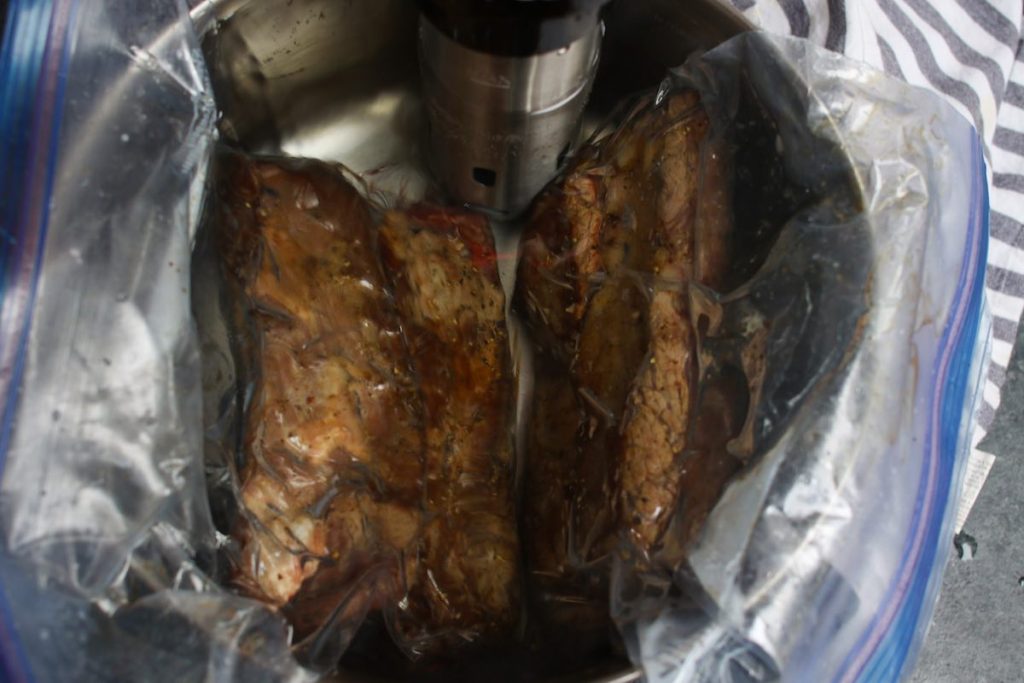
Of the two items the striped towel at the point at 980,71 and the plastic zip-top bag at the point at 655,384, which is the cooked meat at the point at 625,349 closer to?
the plastic zip-top bag at the point at 655,384

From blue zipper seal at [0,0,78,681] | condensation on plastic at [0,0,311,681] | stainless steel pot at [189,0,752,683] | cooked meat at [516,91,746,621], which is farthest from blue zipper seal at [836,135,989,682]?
blue zipper seal at [0,0,78,681]

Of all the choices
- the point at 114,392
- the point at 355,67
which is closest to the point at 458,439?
the point at 114,392

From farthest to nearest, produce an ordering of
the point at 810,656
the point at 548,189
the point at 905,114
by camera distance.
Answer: the point at 548,189 < the point at 905,114 < the point at 810,656

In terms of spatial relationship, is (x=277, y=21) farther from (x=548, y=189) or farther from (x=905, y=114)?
(x=905, y=114)

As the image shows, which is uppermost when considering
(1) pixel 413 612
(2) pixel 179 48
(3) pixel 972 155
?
(2) pixel 179 48

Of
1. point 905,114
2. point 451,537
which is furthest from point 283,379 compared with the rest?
point 905,114

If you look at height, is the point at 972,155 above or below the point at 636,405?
above
